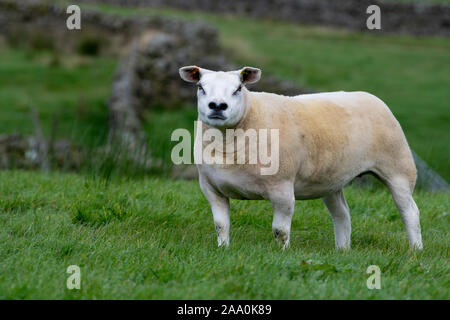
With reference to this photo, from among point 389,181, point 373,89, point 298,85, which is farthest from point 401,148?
point 373,89

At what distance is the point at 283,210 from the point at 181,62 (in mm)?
13303

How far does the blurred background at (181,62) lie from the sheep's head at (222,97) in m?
3.71

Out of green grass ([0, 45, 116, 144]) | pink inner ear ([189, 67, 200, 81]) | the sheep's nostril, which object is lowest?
green grass ([0, 45, 116, 144])

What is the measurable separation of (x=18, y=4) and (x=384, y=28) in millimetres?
14012

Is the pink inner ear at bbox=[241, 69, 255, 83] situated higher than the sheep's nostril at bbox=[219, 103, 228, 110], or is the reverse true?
the pink inner ear at bbox=[241, 69, 255, 83]

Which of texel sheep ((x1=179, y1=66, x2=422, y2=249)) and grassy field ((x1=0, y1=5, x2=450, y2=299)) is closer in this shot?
grassy field ((x1=0, y1=5, x2=450, y2=299))

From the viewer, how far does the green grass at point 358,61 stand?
1795cm

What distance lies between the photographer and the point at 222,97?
213 inches

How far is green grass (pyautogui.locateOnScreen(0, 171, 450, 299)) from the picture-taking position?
15.8 feet

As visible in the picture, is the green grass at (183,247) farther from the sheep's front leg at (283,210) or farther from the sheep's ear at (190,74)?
the sheep's ear at (190,74)

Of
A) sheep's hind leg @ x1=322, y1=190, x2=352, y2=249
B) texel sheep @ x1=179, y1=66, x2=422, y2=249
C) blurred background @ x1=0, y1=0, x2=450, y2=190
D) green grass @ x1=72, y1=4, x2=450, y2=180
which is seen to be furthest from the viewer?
green grass @ x1=72, y1=4, x2=450, y2=180

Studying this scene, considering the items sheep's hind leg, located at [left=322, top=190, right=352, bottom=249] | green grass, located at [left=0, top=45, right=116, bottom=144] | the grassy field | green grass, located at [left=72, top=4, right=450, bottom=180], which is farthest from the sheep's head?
green grass, located at [left=72, top=4, right=450, bottom=180]

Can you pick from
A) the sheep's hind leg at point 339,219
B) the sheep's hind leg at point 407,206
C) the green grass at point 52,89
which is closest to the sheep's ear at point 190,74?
the sheep's hind leg at point 339,219

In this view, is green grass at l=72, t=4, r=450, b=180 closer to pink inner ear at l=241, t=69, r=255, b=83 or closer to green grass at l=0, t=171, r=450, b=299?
green grass at l=0, t=171, r=450, b=299
